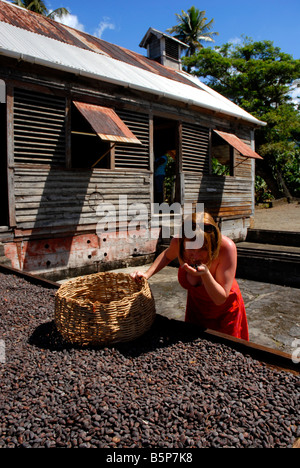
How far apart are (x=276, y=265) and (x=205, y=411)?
5.47 metres

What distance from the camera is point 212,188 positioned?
10938 mm

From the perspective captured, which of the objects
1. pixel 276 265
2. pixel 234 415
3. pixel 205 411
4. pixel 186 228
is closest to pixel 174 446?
pixel 205 411

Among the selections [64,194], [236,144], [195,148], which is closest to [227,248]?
[64,194]

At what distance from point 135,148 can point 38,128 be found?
2.70 metres

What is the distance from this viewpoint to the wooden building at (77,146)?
21.0ft

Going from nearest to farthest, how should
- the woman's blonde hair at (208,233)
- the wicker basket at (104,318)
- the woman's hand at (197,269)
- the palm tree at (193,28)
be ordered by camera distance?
the woman's hand at (197,269) < the woman's blonde hair at (208,233) < the wicker basket at (104,318) < the palm tree at (193,28)

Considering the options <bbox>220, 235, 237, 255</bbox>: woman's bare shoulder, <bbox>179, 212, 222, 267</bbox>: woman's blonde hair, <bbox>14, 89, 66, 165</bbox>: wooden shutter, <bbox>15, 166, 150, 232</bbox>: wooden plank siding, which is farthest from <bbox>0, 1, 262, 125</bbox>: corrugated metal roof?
<bbox>220, 235, 237, 255</bbox>: woman's bare shoulder

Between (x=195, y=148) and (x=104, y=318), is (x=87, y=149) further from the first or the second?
(x=104, y=318)

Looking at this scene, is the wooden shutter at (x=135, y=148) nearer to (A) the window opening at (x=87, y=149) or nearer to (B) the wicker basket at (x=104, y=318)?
(A) the window opening at (x=87, y=149)

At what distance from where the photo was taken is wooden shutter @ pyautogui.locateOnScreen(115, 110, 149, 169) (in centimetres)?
830

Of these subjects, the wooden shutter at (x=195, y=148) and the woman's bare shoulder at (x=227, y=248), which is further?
the wooden shutter at (x=195, y=148)

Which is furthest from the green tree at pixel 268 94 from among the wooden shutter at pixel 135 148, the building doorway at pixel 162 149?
the wooden shutter at pixel 135 148

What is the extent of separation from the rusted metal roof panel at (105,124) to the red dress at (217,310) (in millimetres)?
4413
